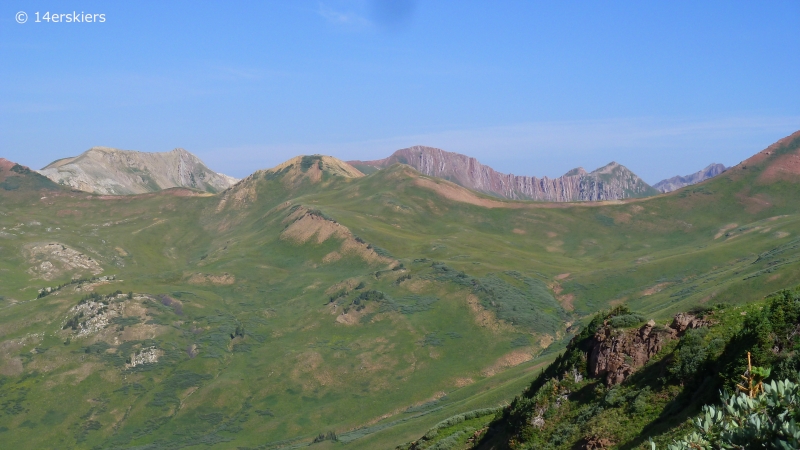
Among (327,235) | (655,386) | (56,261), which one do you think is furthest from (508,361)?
(56,261)

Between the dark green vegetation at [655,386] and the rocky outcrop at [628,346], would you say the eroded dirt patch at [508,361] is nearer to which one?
the dark green vegetation at [655,386]

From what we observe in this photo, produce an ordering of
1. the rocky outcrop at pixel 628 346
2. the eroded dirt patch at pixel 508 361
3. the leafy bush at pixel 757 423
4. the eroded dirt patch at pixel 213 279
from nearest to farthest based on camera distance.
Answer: the leafy bush at pixel 757 423 → the rocky outcrop at pixel 628 346 → the eroded dirt patch at pixel 508 361 → the eroded dirt patch at pixel 213 279

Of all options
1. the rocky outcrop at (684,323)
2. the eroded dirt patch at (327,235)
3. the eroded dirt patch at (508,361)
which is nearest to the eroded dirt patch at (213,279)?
the eroded dirt patch at (327,235)

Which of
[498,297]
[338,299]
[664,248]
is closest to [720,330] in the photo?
[498,297]

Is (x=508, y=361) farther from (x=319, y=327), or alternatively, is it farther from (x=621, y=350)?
(x=621, y=350)

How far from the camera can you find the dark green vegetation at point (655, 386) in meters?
22.3

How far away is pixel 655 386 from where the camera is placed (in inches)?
1137

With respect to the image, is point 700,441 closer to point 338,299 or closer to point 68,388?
point 68,388

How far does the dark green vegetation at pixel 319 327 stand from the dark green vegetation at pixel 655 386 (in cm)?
3585

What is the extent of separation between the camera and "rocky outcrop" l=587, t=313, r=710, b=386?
105ft

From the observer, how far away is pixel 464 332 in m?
125

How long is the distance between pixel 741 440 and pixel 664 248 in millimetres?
189418

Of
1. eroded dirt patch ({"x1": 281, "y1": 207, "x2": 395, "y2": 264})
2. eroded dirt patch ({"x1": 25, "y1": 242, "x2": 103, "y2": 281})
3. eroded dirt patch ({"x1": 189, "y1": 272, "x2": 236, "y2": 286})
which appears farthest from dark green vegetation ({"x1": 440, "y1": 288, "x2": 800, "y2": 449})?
eroded dirt patch ({"x1": 25, "y1": 242, "x2": 103, "y2": 281})

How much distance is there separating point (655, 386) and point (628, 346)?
4310 millimetres
